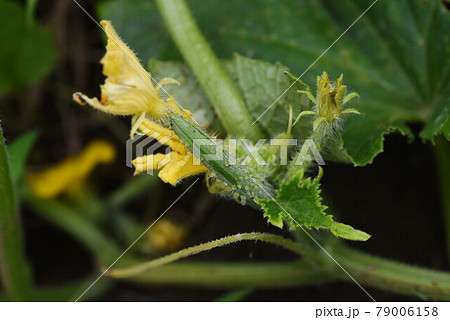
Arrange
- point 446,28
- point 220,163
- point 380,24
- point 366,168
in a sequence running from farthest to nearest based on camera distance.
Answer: point 366,168 → point 380,24 → point 446,28 → point 220,163

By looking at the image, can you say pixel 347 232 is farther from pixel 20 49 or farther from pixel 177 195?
pixel 20 49

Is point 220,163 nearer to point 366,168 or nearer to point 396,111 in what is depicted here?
point 396,111

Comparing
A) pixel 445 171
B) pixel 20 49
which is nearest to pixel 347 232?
pixel 445 171

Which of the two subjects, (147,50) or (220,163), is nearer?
(220,163)

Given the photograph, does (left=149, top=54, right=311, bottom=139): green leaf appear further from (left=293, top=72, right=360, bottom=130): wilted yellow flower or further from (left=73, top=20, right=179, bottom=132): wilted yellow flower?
(left=73, top=20, right=179, bottom=132): wilted yellow flower

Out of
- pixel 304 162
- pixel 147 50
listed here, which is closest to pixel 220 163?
pixel 304 162

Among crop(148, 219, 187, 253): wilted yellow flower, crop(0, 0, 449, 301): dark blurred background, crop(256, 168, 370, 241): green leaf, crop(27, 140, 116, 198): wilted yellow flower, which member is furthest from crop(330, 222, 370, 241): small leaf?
crop(27, 140, 116, 198): wilted yellow flower
